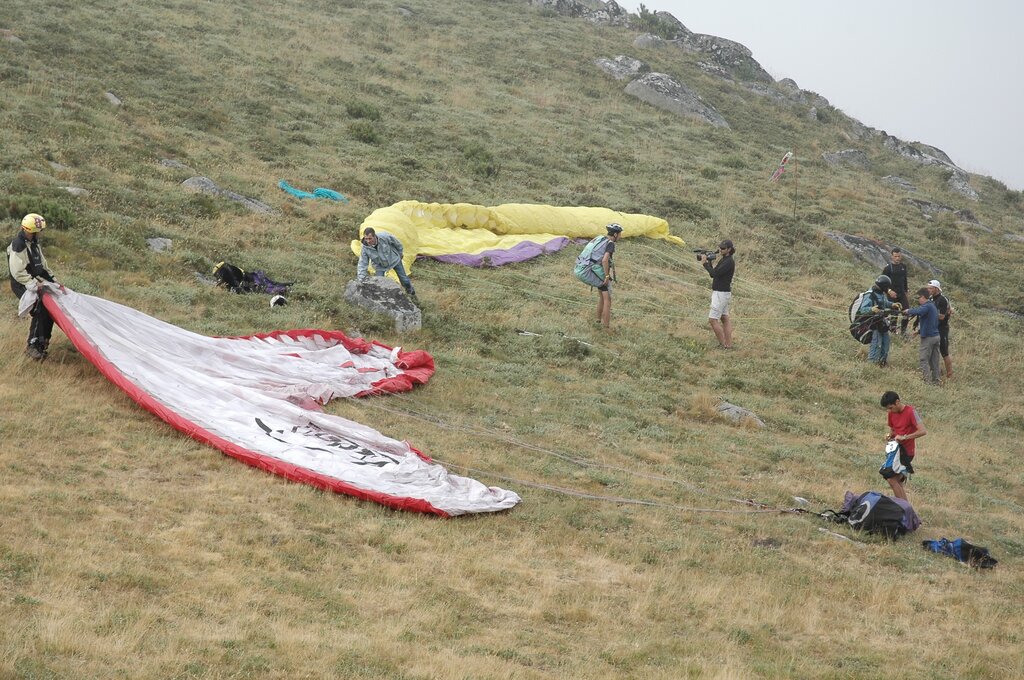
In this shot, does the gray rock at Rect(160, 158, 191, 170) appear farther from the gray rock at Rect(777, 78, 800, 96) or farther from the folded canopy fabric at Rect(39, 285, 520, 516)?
the gray rock at Rect(777, 78, 800, 96)

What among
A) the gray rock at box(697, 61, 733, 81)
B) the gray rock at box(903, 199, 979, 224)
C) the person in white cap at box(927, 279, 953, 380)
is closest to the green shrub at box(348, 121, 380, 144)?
the person in white cap at box(927, 279, 953, 380)

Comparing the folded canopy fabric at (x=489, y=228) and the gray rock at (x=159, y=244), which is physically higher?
the folded canopy fabric at (x=489, y=228)

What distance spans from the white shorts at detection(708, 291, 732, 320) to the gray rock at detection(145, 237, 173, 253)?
29.1ft

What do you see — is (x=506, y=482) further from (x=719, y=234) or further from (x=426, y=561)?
(x=719, y=234)

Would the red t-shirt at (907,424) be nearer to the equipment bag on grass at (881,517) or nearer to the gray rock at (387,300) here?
the equipment bag on grass at (881,517)

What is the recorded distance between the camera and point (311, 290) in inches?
Answer: 578

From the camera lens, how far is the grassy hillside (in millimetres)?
6328

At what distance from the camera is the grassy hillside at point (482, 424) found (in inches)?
249

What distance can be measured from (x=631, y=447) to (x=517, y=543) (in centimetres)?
339

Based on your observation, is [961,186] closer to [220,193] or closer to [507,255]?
[507,255]

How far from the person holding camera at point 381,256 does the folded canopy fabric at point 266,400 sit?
Result: 328 cm

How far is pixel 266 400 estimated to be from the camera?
9695 millimetres

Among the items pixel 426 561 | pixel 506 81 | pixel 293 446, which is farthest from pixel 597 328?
pixel 506 81

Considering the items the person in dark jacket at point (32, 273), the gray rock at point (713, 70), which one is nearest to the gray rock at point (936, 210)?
the gray rock at point (713, 70)
